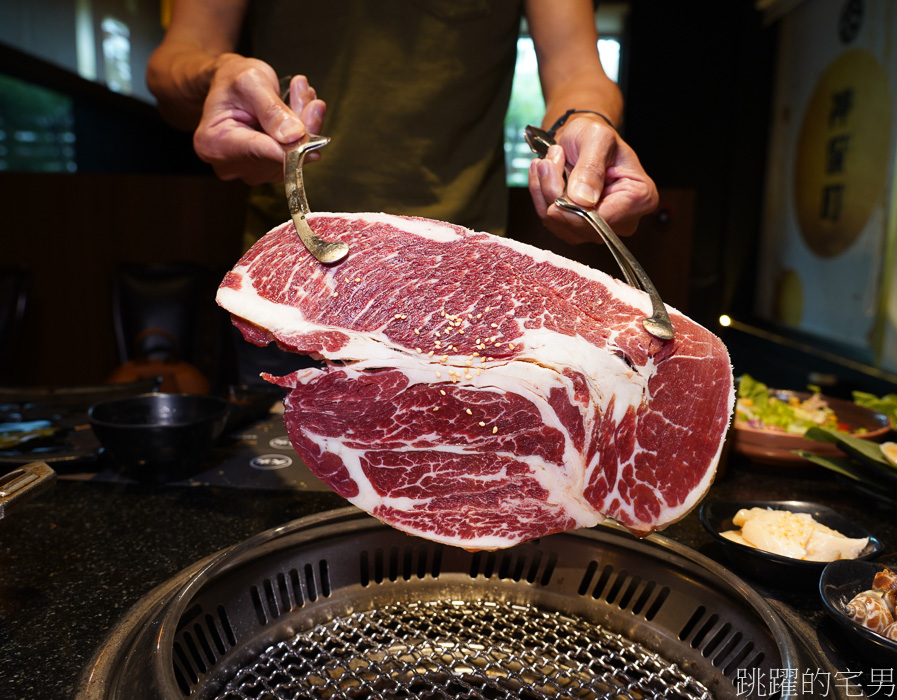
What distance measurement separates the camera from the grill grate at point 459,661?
0.95 m

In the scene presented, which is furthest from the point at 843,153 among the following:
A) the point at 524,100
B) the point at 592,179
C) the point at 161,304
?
the point at 161,304

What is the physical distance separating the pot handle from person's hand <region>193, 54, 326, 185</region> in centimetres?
65

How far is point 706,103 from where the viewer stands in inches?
244

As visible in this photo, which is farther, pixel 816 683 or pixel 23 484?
pixel 23 484

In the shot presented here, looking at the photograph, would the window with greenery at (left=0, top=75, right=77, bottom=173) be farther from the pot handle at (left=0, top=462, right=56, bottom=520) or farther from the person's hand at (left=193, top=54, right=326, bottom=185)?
the pot handle at (left=0, top=462, right=56, bottom=520)

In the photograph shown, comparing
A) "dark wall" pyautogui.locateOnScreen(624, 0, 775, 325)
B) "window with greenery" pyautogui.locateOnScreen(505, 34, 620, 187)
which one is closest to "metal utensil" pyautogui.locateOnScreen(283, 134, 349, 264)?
"window with greenery" pyautogui.locateOnScreen(505, 34, 620, 187)

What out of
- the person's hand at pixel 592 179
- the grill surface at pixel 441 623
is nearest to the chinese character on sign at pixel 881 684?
the grill surface at pixel 441 623

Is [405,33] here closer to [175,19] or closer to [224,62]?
[175,19]

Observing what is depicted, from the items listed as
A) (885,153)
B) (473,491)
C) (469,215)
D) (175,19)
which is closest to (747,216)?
(885,153)

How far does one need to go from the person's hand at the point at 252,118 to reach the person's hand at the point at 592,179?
1.45 ft

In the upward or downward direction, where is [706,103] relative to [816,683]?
upward

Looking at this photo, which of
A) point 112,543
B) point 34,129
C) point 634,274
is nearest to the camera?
point 634,274

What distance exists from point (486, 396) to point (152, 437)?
2.84 feet

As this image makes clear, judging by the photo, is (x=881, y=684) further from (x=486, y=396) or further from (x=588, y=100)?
(x=588, y=100)
